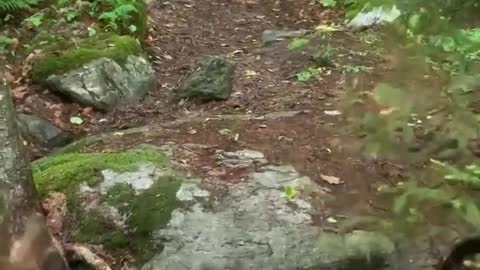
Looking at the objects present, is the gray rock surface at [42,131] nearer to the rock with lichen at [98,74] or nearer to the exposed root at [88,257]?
the rock with lichen at [98,74]

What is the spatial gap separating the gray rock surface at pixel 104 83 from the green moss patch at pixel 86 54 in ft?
0.24

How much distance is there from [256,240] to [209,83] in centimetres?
287

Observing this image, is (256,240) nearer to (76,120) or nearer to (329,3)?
(76,120)

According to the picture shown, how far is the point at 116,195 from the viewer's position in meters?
4.82

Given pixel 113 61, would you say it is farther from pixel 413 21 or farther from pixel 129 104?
pixel 413 21

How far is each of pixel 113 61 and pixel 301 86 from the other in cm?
190

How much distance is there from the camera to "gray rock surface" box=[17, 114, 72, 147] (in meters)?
6.39

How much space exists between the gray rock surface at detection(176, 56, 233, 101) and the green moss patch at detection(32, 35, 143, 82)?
793mm

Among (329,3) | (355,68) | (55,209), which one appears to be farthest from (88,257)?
(329,3)

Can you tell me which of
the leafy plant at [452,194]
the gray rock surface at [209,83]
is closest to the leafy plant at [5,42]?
the gray rock surface at [209,83]

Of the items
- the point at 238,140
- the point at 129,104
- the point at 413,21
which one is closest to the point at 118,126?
the point at 129,104

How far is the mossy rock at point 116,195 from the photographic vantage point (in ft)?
15.0

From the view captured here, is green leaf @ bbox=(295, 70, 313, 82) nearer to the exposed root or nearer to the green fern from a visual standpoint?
the green fern

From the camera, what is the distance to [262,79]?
7.54 meters
